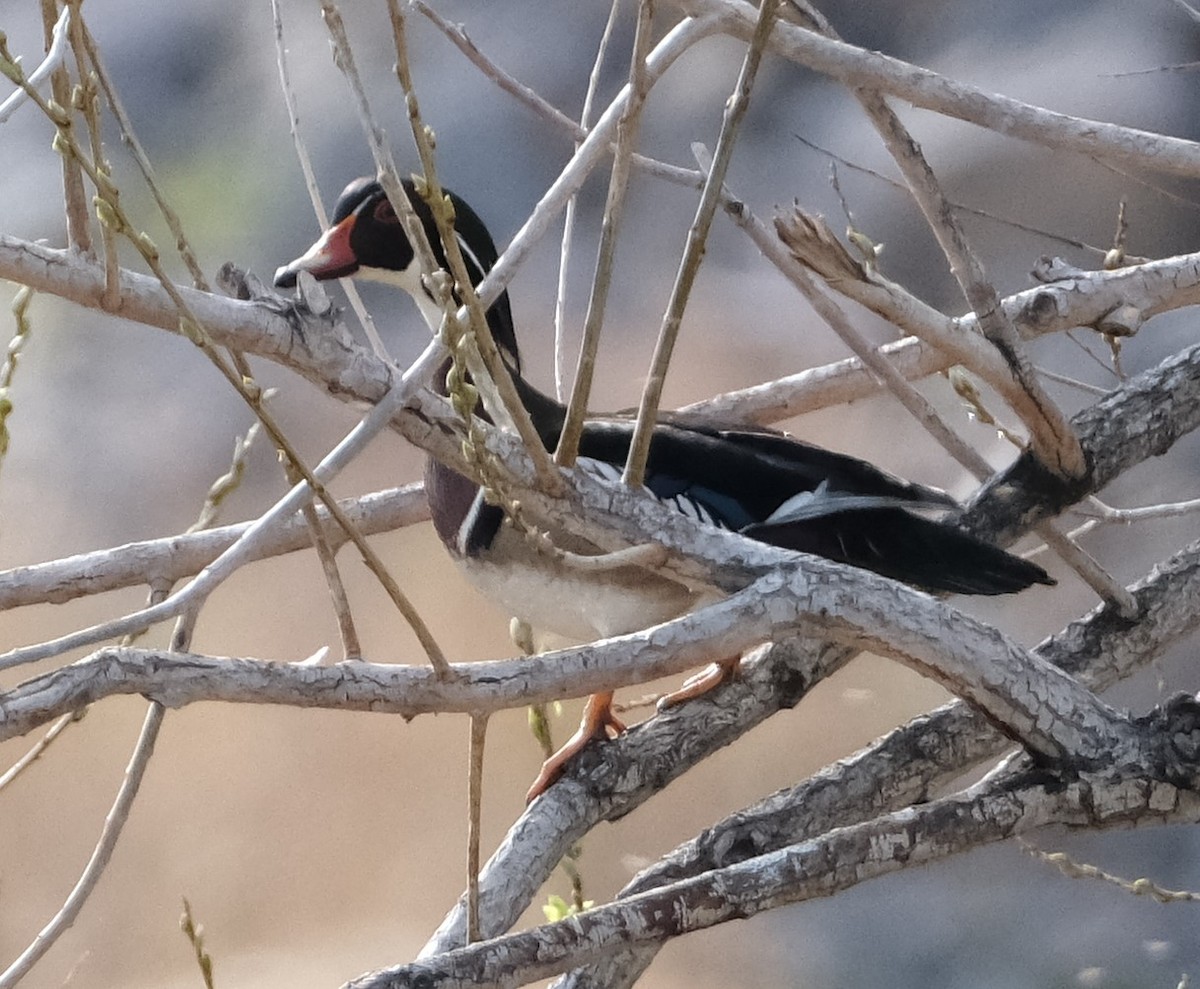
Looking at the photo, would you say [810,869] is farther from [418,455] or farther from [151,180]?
[418,455]

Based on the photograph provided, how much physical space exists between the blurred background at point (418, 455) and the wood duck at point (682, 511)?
41 cm

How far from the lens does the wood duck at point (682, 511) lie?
63cm

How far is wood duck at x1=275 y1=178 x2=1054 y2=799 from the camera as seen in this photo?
0.63 m

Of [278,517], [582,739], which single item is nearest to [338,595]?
[278,517]

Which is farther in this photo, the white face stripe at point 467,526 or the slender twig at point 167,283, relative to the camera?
the white face stripe at point 467,526

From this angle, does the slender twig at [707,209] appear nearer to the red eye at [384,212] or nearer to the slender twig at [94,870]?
the slender twig at [94,870]

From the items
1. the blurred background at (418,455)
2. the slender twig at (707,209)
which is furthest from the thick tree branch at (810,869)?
the blurred background at (418,455)

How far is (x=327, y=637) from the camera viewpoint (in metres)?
1.16

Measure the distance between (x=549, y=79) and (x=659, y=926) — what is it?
3.05 ft

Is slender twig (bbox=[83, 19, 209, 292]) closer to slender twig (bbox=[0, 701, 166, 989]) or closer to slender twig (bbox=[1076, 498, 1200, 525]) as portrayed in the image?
slender twig (bbox=[0, 701, 166, 989])

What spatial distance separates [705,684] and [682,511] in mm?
165

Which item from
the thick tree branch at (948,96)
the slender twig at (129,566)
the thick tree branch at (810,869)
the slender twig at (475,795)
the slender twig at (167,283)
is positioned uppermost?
the thick tree branch at (948,96)

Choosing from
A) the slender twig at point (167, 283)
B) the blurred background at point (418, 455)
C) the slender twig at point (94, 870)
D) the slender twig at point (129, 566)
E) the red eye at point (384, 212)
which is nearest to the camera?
the slender twig at point (167, 283)

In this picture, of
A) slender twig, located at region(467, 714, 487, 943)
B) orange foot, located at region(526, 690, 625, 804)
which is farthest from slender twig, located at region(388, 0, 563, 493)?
orange foot, located at region(526, 690, 625, 804)
